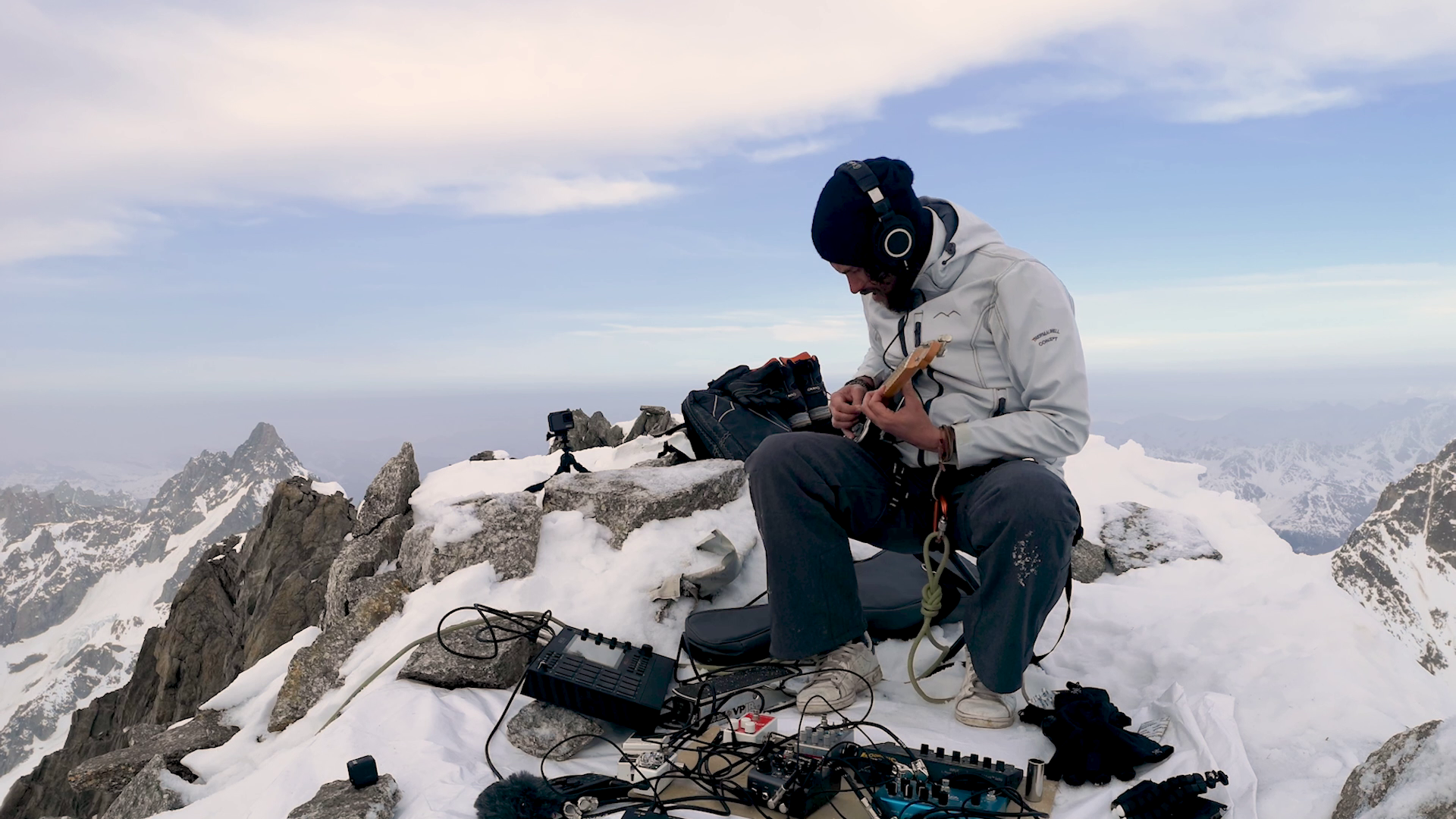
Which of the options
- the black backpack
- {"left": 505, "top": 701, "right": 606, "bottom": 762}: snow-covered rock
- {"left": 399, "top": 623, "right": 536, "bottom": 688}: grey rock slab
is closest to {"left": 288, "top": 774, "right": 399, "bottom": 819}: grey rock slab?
{"left": 505, "top": 701, "right": 606, "bottom": 762}: snow-covered rock

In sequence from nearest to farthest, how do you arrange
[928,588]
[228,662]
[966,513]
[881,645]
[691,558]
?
1. [966,513]
2. [928,588]
3. [881,645]
4. [691,558]
5. [228,662]

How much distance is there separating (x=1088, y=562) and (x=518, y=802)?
4.76 m

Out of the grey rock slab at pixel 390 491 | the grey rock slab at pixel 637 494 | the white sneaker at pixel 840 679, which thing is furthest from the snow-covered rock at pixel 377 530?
the white sneaker at pixel 840 679

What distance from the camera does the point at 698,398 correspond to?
7.03 metres

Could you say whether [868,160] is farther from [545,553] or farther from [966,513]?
[545,553]

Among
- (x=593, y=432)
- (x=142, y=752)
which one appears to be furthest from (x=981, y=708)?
(x=593, y=432)

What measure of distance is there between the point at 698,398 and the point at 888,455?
353cm

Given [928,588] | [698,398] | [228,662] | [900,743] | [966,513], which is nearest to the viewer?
[900,743]

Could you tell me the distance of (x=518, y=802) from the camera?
258cm

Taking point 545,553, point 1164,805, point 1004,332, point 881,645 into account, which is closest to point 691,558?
A: point 545,553

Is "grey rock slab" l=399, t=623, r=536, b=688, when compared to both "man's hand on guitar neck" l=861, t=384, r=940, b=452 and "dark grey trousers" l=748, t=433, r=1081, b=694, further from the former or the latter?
"man's hand on guitar neck" l=861, t=384, r=940, b=452

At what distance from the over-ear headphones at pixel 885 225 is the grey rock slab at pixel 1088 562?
11.2ft

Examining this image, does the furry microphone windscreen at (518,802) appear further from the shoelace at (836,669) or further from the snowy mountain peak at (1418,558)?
the snowy mountain peak at (1418,558)

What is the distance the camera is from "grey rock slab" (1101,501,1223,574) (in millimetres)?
6109
